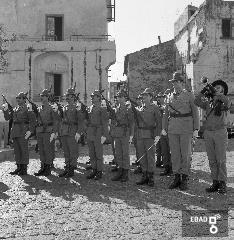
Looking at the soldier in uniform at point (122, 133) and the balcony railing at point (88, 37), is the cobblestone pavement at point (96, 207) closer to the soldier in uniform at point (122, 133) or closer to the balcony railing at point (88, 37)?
the soldier in uniform at point (122, 133)

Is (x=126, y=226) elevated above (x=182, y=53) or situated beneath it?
situated beneath

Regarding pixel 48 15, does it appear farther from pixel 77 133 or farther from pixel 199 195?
pixel 199 195

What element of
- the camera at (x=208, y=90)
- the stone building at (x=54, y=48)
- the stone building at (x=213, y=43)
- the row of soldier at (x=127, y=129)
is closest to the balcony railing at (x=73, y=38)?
the stone building at (x=54, y=48)

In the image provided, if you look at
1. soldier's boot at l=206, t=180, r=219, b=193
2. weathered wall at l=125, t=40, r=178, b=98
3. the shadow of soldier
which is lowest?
the shadow of soldier

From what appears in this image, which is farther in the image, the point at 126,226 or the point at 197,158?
the point at 197,158

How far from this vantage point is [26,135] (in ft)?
30.8

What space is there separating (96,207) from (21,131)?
4.13m

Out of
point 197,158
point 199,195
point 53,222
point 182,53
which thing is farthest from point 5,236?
point 182,53

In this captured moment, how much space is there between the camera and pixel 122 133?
28.0ft

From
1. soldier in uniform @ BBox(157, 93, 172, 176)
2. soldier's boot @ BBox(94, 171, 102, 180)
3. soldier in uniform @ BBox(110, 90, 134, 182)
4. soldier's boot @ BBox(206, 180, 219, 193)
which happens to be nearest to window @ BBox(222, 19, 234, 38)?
soldier in uniform @ BBox(157, 93, 172, 176)

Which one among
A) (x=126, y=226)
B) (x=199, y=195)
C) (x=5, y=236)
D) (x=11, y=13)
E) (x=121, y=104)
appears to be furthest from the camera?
(x=11, y=13)

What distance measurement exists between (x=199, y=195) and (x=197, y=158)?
600cm

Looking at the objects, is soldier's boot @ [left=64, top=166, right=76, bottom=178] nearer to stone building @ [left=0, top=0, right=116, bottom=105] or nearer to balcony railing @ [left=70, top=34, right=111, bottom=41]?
stone building @ [left=0, top=0, right=116, bottom=105]

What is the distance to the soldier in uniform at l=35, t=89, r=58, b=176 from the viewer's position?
9.41 meters
